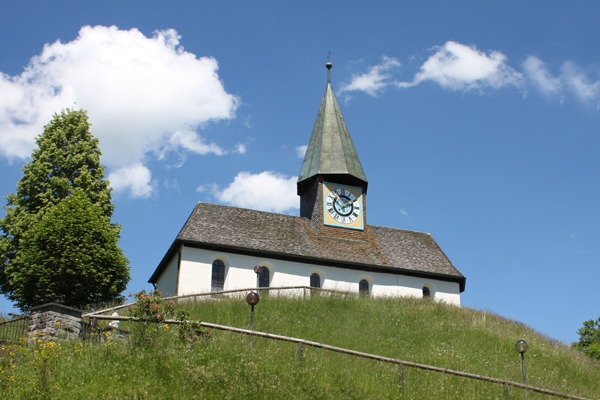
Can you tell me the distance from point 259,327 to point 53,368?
9182 millimetres

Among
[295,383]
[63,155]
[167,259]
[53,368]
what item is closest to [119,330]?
[53,368]

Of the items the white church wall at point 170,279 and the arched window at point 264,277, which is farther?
the arched window at point 264,277

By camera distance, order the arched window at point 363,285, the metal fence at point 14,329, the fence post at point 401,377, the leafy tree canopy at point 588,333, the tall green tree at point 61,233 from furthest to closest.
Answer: the leafy tree canopy at point 588,333 → the arched window at point 363,285 → the tall green tree at point 61,233 → the metal fence at point 14,329 → the fence post at point 401,377

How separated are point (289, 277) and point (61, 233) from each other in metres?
11.3

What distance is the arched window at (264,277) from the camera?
33188mm

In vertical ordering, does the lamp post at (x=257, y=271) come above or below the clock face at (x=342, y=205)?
below

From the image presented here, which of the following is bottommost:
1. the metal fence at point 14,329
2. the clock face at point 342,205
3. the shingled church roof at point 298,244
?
the metal fence at point 14,329

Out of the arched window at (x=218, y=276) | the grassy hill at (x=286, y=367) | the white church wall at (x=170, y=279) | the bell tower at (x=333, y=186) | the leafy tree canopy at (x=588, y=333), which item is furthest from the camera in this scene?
the leafy tree canopy at (x=588, y=333)

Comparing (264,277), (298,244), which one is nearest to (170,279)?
(264,277)

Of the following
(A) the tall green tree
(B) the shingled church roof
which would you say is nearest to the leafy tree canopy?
(B) the shingled church roof

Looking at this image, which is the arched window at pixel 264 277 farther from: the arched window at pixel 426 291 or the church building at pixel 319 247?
the arched window at pixel 426 291

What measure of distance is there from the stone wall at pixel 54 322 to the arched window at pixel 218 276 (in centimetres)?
1295

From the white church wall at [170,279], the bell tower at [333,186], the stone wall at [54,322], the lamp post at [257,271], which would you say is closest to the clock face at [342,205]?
the bell tower at [333,186]

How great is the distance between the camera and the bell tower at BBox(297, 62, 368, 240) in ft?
123
